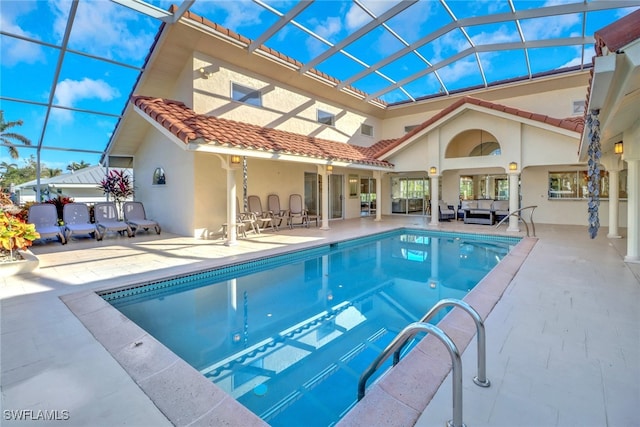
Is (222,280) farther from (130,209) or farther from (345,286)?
(130,209)

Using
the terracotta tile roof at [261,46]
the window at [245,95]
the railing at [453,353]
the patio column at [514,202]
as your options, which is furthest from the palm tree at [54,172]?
the railing at [453,353]

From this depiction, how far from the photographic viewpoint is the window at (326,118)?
15.0 metres

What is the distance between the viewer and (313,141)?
13.6m

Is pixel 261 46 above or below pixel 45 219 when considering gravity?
above

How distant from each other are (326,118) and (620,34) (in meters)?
12.9

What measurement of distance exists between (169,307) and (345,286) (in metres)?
3.34

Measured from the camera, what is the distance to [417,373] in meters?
2.93

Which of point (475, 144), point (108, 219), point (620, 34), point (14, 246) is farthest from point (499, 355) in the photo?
point (475, 144)

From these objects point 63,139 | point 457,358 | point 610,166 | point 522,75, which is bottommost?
point 457,358

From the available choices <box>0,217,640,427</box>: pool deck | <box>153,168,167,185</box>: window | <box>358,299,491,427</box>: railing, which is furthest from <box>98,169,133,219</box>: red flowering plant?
<box>358,299,491,427</box>: railing

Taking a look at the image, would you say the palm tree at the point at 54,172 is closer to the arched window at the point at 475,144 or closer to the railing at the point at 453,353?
the arched window at the point at 475,144

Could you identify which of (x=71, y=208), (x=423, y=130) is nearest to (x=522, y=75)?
(x=423, y=130)

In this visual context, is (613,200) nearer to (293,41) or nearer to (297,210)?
(297,210)
